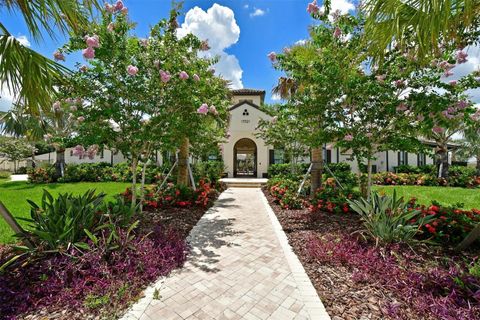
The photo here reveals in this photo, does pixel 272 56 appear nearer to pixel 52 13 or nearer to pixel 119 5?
pixel 119 5

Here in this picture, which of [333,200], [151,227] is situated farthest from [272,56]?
[151,227]

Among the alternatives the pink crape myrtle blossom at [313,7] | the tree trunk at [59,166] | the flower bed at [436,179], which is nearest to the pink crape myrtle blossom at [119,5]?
the pink crape myrtle blossom at [313,7]

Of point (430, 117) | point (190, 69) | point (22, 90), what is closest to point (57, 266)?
point (22, 90)

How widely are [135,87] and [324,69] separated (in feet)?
15.7

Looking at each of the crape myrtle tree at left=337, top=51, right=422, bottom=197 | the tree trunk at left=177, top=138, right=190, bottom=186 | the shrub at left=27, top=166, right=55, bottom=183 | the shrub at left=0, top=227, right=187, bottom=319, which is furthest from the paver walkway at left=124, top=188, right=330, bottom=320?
the shrub at left=27, top=166, right=55, bottom=183

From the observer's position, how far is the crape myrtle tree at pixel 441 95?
466cm

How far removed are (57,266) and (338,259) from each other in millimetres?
4482

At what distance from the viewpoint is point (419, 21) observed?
10.3 feet

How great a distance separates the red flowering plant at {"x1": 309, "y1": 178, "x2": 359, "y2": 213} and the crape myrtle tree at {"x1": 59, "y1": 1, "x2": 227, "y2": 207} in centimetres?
473

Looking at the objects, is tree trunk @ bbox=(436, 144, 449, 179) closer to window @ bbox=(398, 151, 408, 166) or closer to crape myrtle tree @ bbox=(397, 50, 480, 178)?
window @ bbox=(398, 151, 408, 166)

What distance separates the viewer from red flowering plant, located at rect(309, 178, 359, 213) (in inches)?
277

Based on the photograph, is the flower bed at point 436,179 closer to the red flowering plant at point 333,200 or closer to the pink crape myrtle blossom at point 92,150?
the red flowering plant at point 333,200

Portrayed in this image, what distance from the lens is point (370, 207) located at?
15.4ft

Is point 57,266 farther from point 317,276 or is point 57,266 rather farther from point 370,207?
point 370,207
